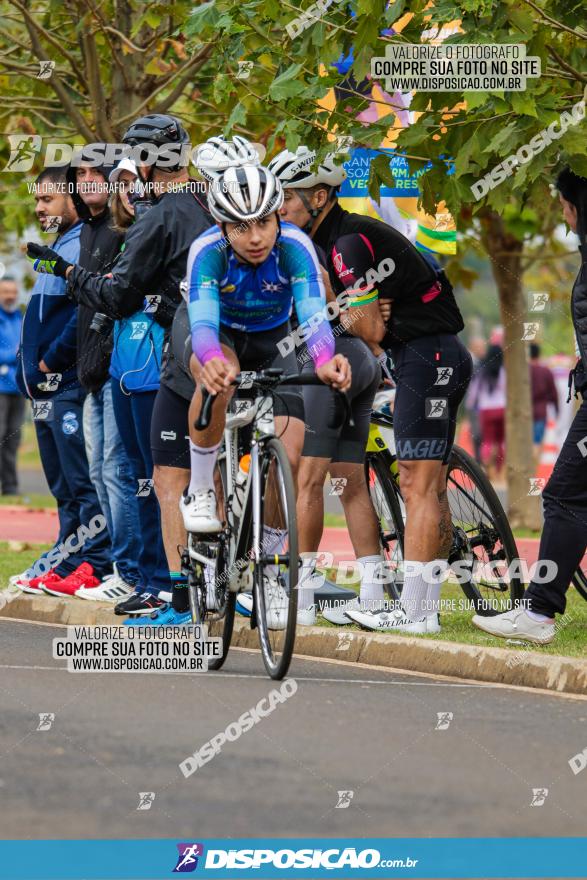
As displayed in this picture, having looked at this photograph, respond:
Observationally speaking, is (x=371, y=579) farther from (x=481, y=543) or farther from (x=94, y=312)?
(x=94, y=312)

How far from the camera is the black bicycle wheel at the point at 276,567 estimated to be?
732 cm

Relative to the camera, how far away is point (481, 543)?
31.2ft

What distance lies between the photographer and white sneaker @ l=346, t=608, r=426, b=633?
29.0 feet

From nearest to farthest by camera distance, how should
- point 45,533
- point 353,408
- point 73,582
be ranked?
point 353,408 → point 73,582 → point 45,533

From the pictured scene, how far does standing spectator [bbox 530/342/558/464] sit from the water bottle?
18.4m

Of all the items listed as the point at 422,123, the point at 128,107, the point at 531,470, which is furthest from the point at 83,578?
the point at 531,470

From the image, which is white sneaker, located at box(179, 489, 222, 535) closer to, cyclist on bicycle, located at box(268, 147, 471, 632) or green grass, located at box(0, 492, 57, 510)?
cyclist on bicycle, located at box(268, 147, 471, 632)

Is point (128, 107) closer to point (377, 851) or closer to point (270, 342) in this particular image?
point (270, 342)

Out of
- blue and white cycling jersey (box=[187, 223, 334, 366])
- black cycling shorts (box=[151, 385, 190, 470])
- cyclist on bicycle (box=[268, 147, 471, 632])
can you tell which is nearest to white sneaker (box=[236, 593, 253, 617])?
cyclist on bicycle (box=[268, 147, 471, 632])

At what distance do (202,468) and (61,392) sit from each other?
2.61m

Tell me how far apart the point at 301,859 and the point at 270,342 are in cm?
342

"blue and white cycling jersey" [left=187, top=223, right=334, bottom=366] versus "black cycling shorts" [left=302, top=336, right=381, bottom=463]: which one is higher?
"blue and white cycling jersey" [left=187, top=223, right=334, bottom=366]

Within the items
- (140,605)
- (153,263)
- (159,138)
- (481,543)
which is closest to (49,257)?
(153,263)

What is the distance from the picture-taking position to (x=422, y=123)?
902 cm
